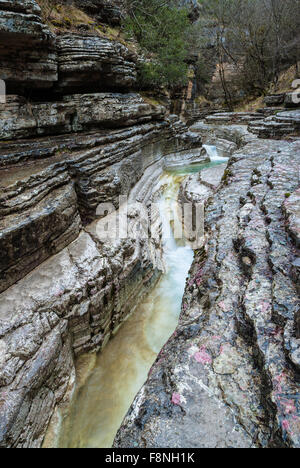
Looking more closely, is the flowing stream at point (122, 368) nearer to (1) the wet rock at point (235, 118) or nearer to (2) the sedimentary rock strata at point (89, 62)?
(2) the sedimentary rock strata at point (89, 62)

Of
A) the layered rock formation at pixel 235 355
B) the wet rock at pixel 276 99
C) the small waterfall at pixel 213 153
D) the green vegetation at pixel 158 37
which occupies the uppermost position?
the green vegetation at pixel 158 37

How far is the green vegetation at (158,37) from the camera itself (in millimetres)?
13164

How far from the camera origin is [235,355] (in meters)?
3.18

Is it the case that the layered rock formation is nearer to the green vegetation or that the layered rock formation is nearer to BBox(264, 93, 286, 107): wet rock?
the green vegetation

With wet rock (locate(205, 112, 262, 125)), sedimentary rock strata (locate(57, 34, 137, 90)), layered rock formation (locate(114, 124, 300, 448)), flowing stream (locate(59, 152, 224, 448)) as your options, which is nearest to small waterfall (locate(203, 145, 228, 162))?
wet rock (locate(205, 112, 262, 125))

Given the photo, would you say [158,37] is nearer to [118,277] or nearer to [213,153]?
[213,153]

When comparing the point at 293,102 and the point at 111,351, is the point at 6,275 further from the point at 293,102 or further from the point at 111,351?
the point at 293,102

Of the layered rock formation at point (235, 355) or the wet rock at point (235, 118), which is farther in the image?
the wet rock at point (235, 118)

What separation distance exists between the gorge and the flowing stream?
0.03m

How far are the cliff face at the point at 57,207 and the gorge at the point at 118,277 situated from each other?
0.03m

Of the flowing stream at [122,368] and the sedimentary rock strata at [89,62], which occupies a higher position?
the sedimentary rock strata at [89,62]

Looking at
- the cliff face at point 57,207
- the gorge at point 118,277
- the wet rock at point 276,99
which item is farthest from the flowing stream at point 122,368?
the wet rock at point 276,99

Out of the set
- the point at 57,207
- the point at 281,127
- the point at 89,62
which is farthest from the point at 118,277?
the point at 281,127
